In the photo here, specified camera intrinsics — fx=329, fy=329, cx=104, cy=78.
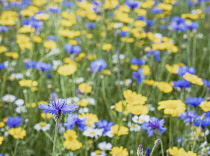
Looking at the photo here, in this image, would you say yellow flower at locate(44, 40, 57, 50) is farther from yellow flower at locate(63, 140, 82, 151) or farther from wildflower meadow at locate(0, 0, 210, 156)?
yellow flower at locate(63, 140, 82, 151)

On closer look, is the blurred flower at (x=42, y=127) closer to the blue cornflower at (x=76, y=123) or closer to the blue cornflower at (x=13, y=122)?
the blue cornflower at (x=13, y=122)

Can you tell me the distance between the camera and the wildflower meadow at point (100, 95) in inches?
43.6

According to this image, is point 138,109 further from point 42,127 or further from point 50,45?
point 50,45

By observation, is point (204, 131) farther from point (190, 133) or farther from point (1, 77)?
point (1, 77)

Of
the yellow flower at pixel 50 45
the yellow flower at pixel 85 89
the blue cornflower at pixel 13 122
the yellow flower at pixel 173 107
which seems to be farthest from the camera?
the yellow flower at pixel 50 45

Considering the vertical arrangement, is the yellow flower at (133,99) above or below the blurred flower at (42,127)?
above

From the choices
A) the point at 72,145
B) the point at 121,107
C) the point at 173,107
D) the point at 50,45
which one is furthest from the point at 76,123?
the point at 50,45

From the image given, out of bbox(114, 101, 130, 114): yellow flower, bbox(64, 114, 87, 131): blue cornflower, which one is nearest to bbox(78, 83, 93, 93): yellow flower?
bbox(114, 101, 130, 114): yellow flower

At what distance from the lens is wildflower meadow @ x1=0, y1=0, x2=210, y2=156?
43.6 inches

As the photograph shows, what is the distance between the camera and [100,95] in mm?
1638

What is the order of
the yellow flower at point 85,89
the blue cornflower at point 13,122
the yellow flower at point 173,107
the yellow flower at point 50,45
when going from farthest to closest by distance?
1. the yellow flower at point 50,45
2. the yellow flower at point 85,89
3. the blue cornflower at point 13,122
4. the yellow flower at point 173,107

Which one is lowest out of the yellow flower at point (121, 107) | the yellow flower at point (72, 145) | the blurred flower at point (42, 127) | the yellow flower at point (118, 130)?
the blurred flower at point (42, 127)

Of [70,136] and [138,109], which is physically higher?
[138,109]

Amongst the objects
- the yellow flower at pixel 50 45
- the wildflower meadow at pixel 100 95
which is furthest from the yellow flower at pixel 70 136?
the yellow flower at pixel 50 45
